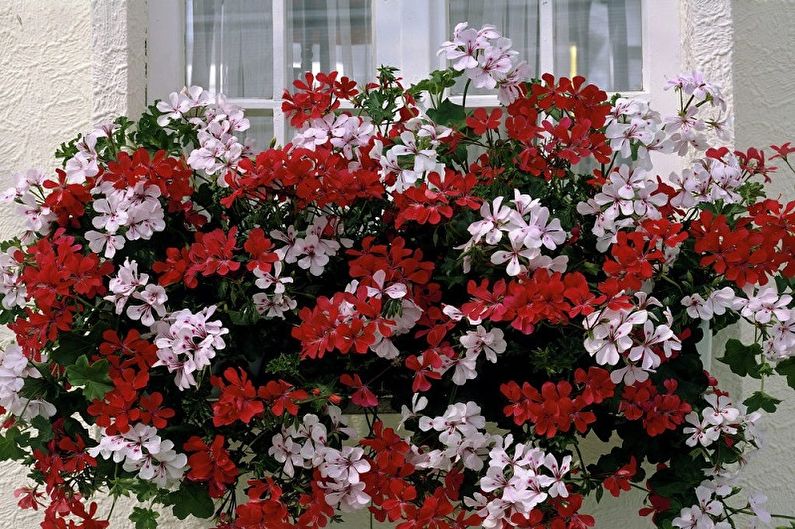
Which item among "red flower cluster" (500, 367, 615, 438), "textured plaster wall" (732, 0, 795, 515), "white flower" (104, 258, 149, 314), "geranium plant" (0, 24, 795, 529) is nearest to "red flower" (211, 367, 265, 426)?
"geranium plant" (0, 24, 795, 529)

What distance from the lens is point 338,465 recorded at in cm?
165

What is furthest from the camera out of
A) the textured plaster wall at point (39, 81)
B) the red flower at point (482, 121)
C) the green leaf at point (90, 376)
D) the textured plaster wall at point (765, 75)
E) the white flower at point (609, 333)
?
the textured plaster wall at point (39, 81)

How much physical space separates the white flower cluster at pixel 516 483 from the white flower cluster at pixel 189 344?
1.71 feet

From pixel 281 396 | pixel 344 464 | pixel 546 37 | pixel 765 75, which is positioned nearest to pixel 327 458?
pixel 344 464

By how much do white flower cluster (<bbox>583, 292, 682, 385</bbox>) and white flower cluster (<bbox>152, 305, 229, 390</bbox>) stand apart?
2.07 feet

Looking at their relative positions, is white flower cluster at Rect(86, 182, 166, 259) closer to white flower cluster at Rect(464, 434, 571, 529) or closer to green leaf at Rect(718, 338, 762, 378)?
white flower cluster at Rect(464, 434, 571, 529)

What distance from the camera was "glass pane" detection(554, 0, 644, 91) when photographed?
2.25 m

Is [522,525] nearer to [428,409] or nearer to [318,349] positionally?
[428,409]

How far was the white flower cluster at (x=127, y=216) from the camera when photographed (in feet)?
5.68

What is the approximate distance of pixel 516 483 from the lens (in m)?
1.58

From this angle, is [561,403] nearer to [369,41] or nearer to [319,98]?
[319,98]

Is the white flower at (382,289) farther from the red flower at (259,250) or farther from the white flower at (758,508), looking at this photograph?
the white flower at (758,508)

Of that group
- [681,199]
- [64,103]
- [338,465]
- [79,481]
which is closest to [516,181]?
[681,199]

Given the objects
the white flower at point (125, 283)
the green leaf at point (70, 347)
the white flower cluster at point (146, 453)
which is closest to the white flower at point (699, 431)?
the white flower cluster at point (146, 453)
